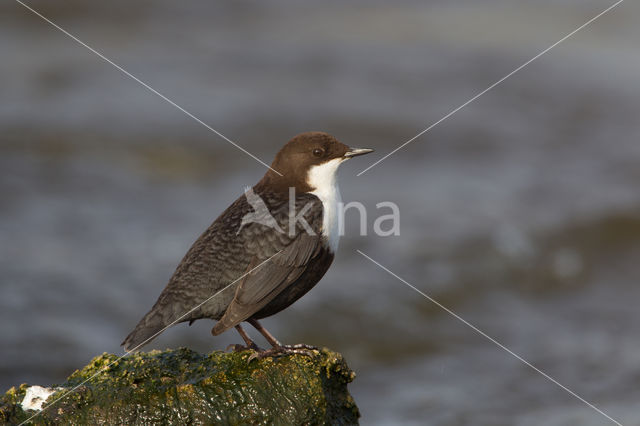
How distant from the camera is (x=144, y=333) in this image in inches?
159

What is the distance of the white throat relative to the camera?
456cm

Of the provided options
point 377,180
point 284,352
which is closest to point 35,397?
point 284,352

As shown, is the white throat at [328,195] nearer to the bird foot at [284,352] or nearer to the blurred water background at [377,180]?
the bird foot at [284,352]

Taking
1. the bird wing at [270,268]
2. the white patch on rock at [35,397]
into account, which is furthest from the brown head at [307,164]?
the white patch on rock at [35,397]

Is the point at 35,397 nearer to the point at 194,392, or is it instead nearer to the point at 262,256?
the point at 194,392

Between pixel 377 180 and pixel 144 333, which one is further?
pixel 377 180

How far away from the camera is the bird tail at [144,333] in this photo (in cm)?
395

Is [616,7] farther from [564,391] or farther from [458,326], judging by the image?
[564,391]

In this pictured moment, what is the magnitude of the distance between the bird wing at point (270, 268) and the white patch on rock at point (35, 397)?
875 mm

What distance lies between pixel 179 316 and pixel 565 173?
8.80 metres

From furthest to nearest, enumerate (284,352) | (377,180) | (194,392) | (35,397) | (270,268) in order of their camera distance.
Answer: (377,180) → (270,268) → (284,352) → (194,392) → (35,397)

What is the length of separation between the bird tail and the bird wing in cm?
30

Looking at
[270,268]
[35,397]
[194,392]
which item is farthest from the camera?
[270,268]

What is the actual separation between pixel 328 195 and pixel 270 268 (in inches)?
24.7
